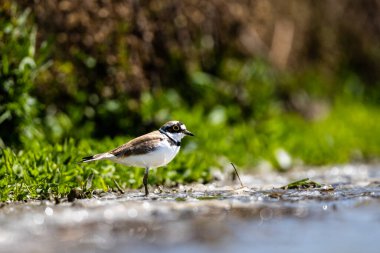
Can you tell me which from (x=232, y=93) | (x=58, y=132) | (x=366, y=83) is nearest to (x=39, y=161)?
(x=58, y=132)

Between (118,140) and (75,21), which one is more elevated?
(75,21)

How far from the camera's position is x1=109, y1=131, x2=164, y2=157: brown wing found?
23.0 ft

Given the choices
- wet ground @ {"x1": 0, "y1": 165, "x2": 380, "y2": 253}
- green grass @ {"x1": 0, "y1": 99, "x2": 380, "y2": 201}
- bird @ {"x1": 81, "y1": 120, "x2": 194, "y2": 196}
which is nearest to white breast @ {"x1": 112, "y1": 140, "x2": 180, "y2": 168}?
bird @ {"x1": 81, "y1": 120, "x2": 194, "y2": 196}

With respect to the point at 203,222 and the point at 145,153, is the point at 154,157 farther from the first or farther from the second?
the point at 203,222

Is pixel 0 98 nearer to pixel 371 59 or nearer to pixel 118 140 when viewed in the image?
pixel 118 140

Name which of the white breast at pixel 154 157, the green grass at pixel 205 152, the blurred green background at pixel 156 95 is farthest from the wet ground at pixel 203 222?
the blurred green background at pixel 156 95

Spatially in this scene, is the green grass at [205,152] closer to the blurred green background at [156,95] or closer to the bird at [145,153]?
the blurred green background at [156,95]

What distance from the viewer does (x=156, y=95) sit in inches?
443

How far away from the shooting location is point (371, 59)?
56.5ft

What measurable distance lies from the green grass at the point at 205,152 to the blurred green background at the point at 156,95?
0.06 feet

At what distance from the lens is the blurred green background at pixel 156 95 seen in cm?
846

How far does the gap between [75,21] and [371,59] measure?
8479mm

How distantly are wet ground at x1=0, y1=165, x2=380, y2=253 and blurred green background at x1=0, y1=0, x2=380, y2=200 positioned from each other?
0.90 meters

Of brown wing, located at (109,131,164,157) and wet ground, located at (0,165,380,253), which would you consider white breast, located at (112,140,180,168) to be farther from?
wet ground, located at (0,165,380,253)
